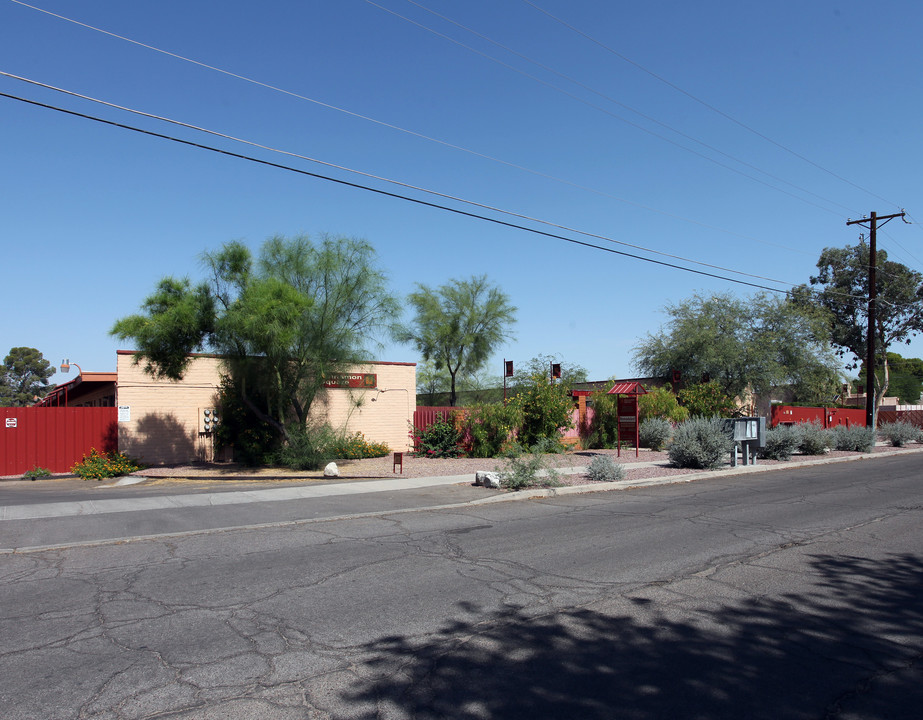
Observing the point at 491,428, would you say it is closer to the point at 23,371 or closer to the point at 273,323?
the point at 273,323

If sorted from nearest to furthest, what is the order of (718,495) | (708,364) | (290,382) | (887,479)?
(718,495) → (887,479) → (290,382) → (708,364)

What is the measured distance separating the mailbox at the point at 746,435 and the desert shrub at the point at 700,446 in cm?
29

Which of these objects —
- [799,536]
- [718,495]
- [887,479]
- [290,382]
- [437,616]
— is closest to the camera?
[437,616]

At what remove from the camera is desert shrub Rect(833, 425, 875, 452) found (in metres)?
28.7

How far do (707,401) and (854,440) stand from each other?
5970 millimetres

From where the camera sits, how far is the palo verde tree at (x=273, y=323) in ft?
63.0

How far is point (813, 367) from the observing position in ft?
135

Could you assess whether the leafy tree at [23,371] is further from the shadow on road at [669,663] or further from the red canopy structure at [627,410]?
the shadow on road at [669,663]

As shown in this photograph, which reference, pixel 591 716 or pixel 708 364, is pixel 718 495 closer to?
pixel 591 716

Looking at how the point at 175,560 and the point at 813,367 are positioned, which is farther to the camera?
the point at 813,367

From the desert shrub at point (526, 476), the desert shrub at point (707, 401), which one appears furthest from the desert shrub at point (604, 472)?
the desert shrub at point (707, 401)

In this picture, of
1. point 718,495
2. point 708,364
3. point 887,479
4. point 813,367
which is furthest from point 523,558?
point 813,367

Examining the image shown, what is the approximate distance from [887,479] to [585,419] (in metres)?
12.1

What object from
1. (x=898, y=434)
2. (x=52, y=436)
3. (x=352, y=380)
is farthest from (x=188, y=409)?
(x=898, y=434)
